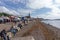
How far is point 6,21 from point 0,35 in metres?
20.2

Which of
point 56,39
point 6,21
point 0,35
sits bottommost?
point 6,21

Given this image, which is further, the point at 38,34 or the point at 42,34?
the point at 42,34

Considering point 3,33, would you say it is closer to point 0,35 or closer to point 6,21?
point 0,35

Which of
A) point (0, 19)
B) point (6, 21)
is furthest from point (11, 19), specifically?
point (0, 19)

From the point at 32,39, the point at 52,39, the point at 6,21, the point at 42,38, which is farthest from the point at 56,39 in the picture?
the point at 6,21

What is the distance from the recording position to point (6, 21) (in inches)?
1064

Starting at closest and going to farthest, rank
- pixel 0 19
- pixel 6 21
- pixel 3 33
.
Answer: pixel 3 33, pixel 0 19, pixel 6 21

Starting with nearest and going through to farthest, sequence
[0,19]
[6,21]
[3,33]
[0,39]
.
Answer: [3,33] → [0,39] → [0,19] → [6,21]

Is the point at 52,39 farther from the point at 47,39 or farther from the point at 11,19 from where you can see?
the point at 11,19

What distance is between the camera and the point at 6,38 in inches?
273

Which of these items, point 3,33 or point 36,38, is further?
point 36,38

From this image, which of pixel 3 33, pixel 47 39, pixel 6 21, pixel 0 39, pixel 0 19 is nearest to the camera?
pixel 3 33

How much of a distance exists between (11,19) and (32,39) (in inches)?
785

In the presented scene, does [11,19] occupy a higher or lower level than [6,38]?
lower
